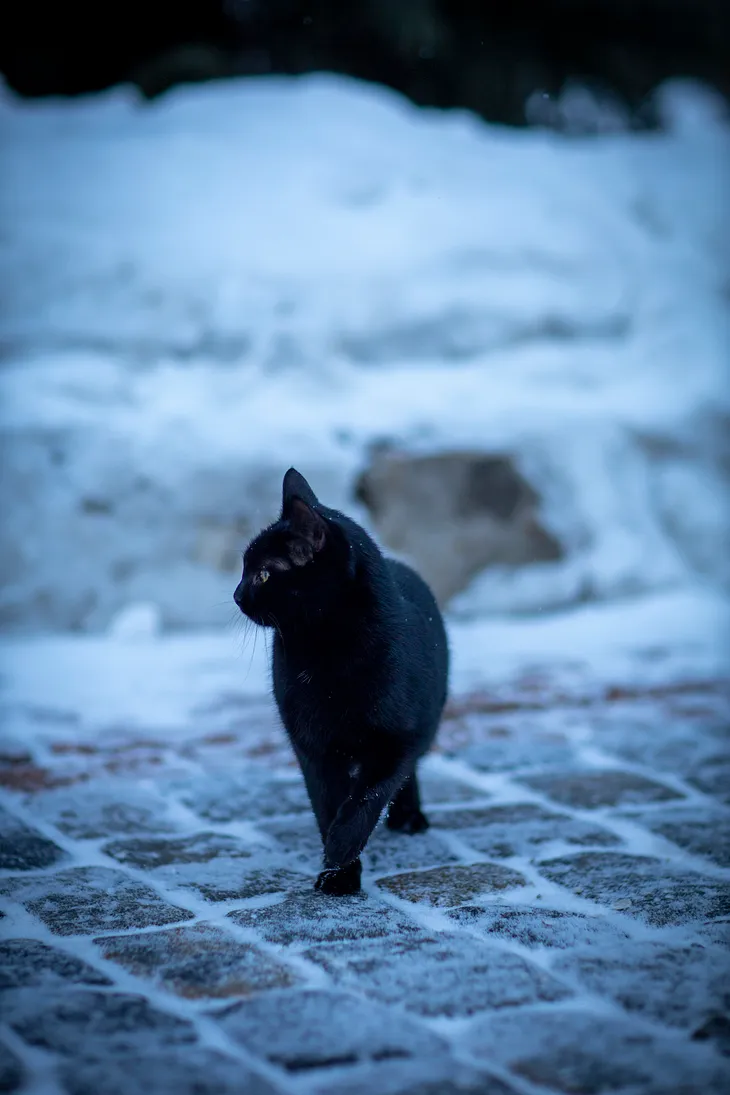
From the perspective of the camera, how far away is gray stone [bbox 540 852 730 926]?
7.92 feet

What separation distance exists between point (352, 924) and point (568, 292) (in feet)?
16.0

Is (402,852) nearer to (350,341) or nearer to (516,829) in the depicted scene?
(516,829)

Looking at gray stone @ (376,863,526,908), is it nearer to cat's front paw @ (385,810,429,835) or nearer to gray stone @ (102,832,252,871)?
cat's front paw @ (385,810,429,835)

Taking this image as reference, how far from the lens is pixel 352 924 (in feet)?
7.59

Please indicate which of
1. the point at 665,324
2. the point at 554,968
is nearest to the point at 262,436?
the point at 665,324

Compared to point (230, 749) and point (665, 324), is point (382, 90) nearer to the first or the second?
point (665, 324)

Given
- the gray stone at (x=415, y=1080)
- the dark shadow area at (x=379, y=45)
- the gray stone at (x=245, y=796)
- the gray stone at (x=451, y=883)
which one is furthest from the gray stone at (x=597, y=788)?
the dark shadow area at (x=379, y=45)

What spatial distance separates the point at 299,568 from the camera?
249cm

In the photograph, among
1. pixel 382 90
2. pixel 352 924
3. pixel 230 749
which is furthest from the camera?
pixel 382 90

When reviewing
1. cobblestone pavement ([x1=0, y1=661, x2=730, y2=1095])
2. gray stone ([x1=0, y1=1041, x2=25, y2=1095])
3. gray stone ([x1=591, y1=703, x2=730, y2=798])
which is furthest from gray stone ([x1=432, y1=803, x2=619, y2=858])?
gray stone ([x1=0, y1=1041, x2=25, y2=1095])

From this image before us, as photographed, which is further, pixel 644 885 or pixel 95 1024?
pixel 644 885

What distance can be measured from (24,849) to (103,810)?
1.23 feet

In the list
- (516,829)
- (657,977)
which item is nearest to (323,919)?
(657,977)

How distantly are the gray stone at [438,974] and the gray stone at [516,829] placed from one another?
0.65 meters
